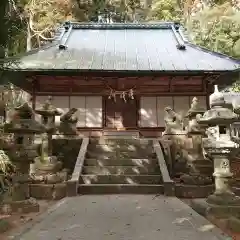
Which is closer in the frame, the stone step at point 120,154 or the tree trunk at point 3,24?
the tree trunk at point 3,24

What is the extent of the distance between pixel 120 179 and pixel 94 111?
19.7 feet

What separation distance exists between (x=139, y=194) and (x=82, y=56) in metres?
8.74

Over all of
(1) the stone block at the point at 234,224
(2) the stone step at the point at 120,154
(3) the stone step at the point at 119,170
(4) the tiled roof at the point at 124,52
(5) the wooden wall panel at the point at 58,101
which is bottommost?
(1) the stone block at the point at 234,224

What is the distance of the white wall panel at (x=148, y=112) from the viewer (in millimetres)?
14891

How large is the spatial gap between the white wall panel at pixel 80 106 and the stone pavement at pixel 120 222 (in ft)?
24.1

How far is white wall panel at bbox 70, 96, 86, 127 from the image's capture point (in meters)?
14.8

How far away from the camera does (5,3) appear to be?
12.2 feet

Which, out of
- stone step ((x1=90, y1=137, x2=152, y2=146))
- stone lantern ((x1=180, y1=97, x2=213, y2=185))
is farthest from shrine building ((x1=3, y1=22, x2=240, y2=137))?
stone lantern ((x1=180, y1=97, x2=213, y2=185))

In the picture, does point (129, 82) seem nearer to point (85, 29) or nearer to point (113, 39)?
point (113, 39)

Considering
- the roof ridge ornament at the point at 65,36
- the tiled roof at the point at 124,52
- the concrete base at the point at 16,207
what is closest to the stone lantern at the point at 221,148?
the concrete base at the point at 16,207

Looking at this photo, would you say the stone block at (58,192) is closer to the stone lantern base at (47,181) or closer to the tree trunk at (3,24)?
the stone lantern base at (47,181)

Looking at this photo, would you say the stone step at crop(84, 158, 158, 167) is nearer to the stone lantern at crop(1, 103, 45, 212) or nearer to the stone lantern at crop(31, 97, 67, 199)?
the stone lantern at crop(31, 97, 67, 199)

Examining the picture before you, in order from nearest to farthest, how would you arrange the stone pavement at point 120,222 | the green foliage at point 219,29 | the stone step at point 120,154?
the stone pavement at point 120,222
the stone step at point 120,154
the green foliage at point 219,29

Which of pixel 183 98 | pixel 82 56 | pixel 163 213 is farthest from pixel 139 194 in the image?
pixel 82 56
